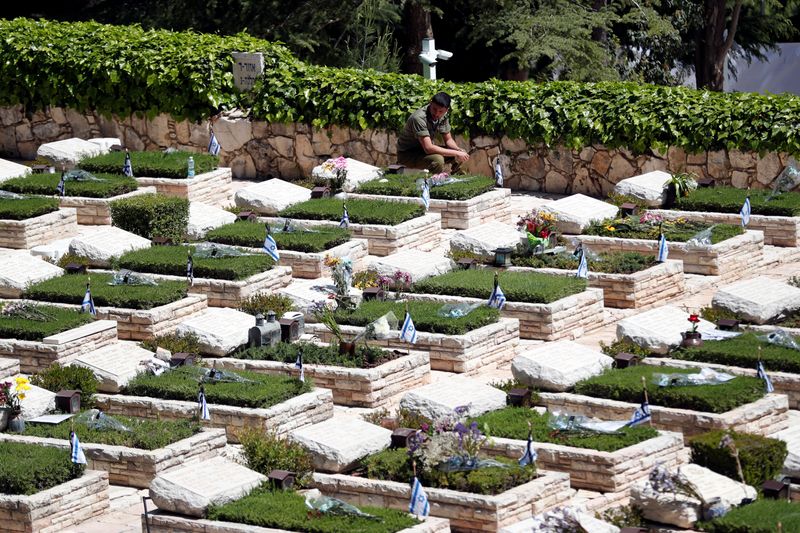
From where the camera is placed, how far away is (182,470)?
15844mm

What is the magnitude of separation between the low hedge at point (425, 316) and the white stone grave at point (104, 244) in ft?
13.5

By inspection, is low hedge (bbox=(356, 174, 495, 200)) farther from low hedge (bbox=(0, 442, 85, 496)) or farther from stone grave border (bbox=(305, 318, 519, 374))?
low hedge (bbox=(0, 442, 85, 496))

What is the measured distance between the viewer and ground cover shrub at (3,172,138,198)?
83.9 feet

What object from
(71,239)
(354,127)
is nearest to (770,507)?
(71,239)

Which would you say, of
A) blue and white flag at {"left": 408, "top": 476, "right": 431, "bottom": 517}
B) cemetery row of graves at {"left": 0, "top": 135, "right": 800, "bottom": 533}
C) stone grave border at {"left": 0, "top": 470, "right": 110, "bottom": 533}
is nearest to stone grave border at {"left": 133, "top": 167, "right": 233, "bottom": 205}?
cemetery row of graves at {"left": 0, "top": 135, "right": 800, "bottom": 533}

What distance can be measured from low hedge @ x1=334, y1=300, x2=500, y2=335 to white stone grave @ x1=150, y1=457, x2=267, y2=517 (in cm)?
422

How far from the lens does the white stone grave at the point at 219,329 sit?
63.5 ft

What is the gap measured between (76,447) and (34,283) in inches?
232

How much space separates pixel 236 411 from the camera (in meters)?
17.5

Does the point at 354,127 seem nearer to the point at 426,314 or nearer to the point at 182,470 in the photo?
the point at 426,314

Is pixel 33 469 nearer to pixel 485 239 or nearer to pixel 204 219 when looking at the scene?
pixel 485 239

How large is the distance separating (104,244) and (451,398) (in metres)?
7.39

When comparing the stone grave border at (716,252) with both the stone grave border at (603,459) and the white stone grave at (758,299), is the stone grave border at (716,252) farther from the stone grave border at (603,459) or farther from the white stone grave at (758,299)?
the stone grave border at (603,459)

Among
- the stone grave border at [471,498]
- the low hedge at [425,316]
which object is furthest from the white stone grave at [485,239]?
the stone grave border at [471,498]
